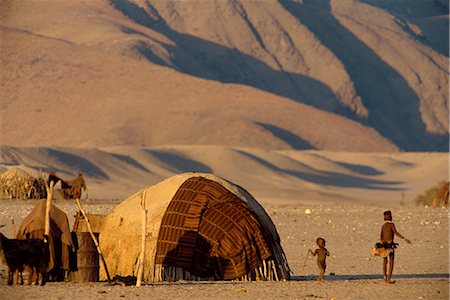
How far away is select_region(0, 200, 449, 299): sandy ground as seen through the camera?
49.1 ft

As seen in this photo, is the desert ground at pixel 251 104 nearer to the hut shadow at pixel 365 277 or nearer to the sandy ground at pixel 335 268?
the sandy ground at pixel 335 268

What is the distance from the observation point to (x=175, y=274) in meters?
16.4

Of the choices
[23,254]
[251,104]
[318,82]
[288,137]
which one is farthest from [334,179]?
[23,254]

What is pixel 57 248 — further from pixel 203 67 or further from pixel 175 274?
pixel 203 67

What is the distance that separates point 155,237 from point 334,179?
6161 centimetres

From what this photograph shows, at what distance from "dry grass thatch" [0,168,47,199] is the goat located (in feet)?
71.9

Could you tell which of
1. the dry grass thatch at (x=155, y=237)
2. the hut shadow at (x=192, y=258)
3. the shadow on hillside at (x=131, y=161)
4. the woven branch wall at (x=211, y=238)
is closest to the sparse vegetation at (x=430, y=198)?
the shadow on hillside at (x=131, y=161)

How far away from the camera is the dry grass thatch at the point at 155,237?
16.4m

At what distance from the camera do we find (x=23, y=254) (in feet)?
48.5

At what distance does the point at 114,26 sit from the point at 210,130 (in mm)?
30337

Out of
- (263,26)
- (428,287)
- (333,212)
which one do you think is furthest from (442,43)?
(428,287)

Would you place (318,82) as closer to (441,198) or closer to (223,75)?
(223,75)

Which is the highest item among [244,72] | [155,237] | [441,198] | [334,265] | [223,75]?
[244,72]

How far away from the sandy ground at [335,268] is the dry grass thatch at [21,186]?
1.61 meters
